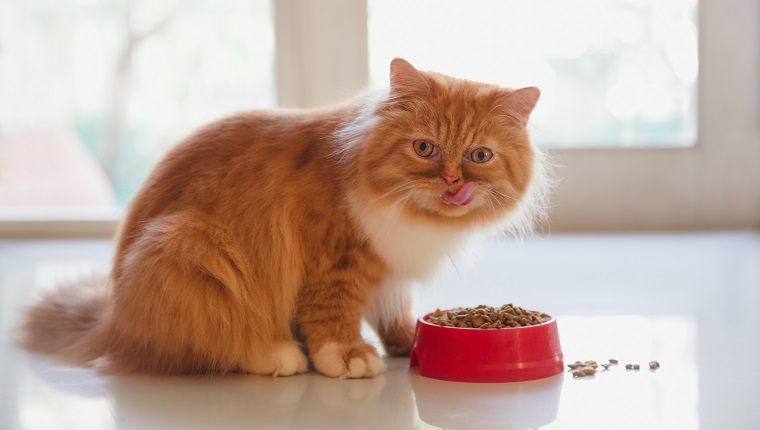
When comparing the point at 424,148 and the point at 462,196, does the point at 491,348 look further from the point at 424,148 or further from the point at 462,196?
the point at 424,148

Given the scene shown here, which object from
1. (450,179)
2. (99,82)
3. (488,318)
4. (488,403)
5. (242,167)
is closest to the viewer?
(488,403)

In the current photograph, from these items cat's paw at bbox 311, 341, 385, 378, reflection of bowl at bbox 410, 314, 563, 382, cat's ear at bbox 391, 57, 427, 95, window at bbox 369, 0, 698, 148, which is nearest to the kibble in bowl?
reflection of bowl at bbox 410, 314, 563, 382

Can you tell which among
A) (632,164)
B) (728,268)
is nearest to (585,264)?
(728,268)

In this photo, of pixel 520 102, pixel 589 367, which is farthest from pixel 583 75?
pixel 589 367

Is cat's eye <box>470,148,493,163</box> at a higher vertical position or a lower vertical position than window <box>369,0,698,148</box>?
lower

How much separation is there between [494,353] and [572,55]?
280cm

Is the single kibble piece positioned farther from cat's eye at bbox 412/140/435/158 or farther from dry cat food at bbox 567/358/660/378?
cat's eye at bbox 412/140/435/158

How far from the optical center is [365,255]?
1.88 m

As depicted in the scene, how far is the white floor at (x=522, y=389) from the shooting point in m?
1.55

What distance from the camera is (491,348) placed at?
178 centimetres

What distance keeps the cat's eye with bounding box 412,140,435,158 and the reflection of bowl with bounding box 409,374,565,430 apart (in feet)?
1.54

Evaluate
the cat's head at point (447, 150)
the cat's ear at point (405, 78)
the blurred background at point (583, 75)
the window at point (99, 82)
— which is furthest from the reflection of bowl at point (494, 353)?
the window at point (99, 82)

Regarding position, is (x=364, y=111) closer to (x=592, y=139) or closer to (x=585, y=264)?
(x=585, y=264)

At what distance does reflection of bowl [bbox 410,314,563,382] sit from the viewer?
70.1 inches
